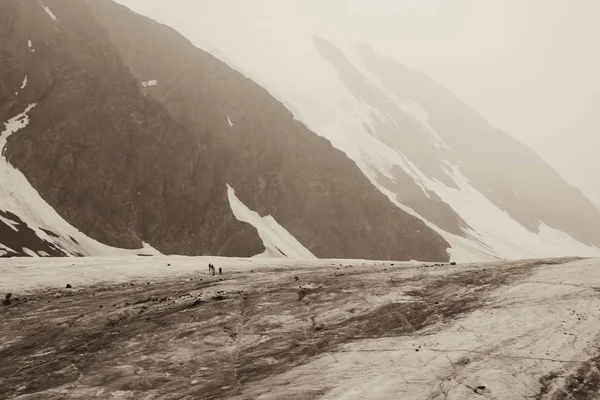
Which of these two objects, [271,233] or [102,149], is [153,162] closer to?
[102,149]

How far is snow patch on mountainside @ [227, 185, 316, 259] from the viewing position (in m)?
99.6

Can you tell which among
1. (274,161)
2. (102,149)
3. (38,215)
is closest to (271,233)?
(274,161)

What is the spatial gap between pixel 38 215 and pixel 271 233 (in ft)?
158

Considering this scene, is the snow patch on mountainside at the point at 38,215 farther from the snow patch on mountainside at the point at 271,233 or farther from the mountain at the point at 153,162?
the snow patch on mountainside at the point at 271,233

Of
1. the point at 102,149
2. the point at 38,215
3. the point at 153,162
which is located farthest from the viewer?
the point at 153,162

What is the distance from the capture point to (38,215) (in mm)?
71125

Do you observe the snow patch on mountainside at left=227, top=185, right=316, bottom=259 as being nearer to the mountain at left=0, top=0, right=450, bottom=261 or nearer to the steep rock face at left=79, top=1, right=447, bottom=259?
the mountain at left=0, top=0, right=450, bottom=261

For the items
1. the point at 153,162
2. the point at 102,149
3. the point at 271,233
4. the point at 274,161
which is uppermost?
the point at 274,161

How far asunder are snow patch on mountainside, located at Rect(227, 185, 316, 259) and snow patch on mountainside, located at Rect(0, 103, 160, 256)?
26.3m

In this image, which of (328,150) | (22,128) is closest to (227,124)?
(328,150)

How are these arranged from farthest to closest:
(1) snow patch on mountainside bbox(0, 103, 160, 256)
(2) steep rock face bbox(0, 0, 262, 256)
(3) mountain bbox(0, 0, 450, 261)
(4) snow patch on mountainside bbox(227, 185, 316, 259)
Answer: (4) snow patch on mountainside bbox(227, 185, 316, 259) → (2) steep rock face bbox(0, 0, 262, 256) → (3) mountain bbox(0, 0, 450, 261) → (1) snow patch on mountainside bbox(0, 103, 160, 256)

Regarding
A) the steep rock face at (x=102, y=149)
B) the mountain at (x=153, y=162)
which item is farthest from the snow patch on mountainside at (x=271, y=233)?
the steep rock face at (x=102, y=149)

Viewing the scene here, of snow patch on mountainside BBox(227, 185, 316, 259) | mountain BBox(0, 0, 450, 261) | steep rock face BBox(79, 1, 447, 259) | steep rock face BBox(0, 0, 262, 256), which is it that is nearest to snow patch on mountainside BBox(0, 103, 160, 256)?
mountain BBox(0, 0, 450, 261)

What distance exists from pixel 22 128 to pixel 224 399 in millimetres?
86617
